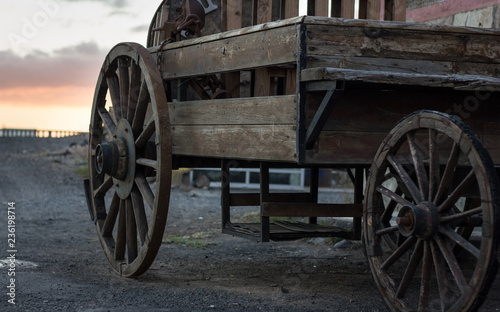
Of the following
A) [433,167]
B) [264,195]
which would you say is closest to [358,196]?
[264,195]

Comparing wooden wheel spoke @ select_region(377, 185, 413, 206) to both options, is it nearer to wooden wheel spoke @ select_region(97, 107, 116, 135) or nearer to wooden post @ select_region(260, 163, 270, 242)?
wooden post @ select_region(260, 163, 270, 242)

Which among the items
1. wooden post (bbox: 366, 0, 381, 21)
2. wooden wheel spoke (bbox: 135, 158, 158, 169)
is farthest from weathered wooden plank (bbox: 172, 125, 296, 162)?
wooden post (bbox: 366, 0, 381, 21)

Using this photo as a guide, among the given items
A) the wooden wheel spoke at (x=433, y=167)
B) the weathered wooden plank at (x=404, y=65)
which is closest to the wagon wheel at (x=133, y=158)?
the weathered wooden plank at (x=404, y=65)

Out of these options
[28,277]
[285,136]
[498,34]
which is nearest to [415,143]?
[285,136]

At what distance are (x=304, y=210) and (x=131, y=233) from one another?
133cm

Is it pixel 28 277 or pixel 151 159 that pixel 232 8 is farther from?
pixel 28 277

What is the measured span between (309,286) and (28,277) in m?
1.90

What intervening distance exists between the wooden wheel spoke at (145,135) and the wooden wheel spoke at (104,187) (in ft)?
2.04

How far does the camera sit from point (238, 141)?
12.6ft

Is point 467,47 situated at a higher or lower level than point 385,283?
higher

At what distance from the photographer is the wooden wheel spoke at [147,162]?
13.6 feet

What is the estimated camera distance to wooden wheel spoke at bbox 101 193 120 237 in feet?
16.4

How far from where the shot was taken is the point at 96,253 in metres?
5.86

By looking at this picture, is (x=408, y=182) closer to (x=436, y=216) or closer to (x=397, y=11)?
(x=436, y=216)
